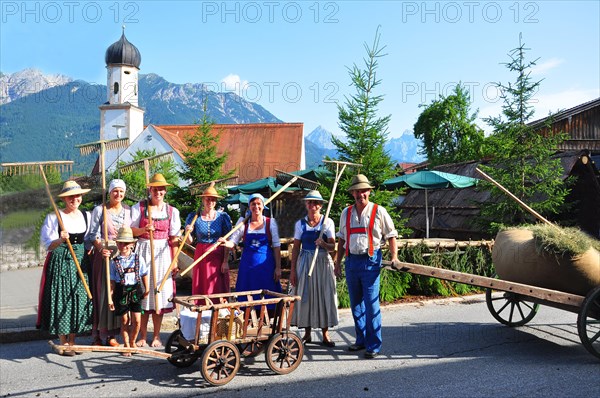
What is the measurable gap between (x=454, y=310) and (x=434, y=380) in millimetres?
3828

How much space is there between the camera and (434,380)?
5156mm

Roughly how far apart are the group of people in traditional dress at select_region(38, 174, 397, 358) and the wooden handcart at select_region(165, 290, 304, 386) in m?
0.69

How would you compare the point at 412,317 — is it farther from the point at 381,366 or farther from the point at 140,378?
the point at 140,378

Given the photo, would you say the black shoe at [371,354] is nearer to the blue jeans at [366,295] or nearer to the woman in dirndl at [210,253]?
the blue jeans at [366,295]

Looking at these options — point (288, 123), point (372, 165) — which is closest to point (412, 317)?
point (372, 165)

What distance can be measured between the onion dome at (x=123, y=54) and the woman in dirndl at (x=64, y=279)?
2206 inches

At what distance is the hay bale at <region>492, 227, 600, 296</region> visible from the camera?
5750mm

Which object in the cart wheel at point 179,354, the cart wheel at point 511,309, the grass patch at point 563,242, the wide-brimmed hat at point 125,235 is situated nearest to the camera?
the cart wheel at point 179,354

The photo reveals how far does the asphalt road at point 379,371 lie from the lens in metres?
4.89

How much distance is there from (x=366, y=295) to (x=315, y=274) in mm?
706

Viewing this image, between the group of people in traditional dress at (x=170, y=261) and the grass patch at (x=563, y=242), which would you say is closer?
the grass patch at (x=563, y=242)

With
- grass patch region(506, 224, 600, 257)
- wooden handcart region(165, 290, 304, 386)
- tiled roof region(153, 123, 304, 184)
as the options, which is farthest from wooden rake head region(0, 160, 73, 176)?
tiled roof region(153, 123, 304, 184)

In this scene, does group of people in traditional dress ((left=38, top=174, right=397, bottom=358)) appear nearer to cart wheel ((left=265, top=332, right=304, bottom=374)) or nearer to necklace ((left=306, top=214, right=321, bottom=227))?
necklace ((left=306, top=214, right=321, bottom=227))

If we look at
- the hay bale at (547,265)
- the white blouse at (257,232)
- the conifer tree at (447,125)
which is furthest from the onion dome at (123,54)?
the hay bale at (547,265)
